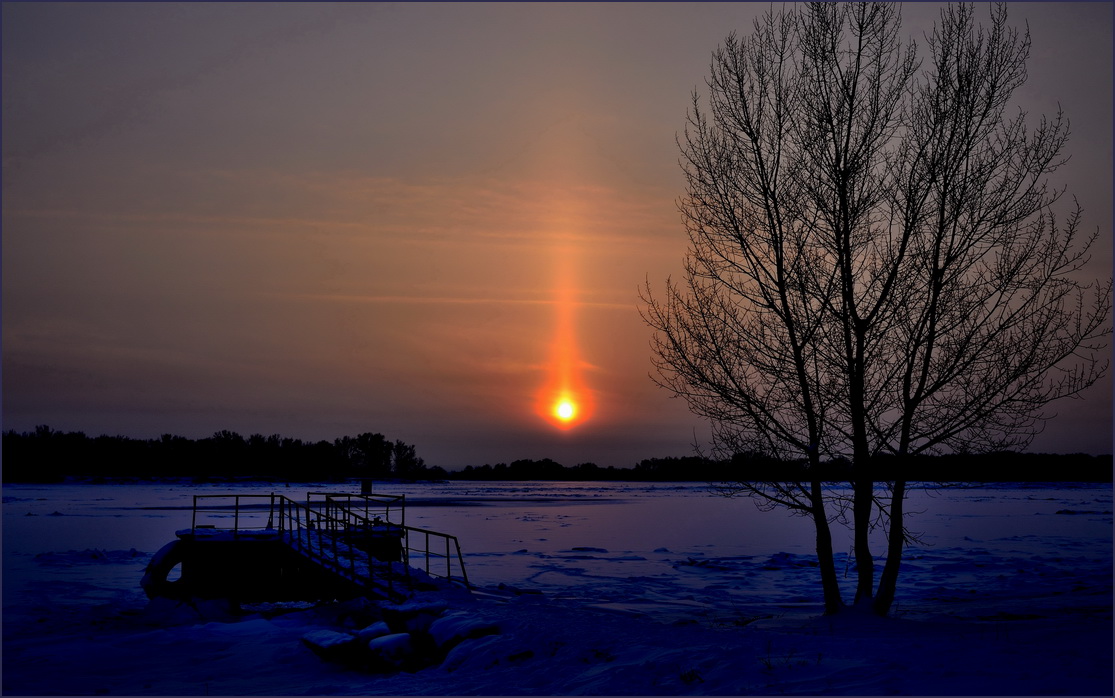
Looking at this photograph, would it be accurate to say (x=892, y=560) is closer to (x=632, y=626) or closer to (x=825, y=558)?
(x=825, y=558)

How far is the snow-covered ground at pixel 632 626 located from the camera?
9789 millimetres

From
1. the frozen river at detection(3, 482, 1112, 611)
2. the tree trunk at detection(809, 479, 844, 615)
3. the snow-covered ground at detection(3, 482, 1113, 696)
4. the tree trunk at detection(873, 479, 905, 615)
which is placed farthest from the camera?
the frozen river at detection(3, 482, 1112, 611)

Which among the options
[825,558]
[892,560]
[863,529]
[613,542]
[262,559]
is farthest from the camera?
[613,542]

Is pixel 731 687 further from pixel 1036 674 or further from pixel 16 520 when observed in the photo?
pixel 16 520

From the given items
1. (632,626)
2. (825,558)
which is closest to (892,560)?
(825,558)

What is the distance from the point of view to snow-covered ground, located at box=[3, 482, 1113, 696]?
9789 millimetres

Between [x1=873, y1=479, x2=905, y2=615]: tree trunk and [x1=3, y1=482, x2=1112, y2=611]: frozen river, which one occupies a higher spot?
[x1=873, y1=479, x2=905, y2=615]: tree trunk

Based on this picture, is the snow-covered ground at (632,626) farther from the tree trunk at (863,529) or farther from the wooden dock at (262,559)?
the wooden dock at (262,559)

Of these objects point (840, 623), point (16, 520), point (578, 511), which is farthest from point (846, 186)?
point (578, 511)

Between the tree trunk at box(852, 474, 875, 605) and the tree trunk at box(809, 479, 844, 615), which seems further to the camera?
the tree trunk at box(809, 479, 844, 615)

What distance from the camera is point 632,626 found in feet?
42.1

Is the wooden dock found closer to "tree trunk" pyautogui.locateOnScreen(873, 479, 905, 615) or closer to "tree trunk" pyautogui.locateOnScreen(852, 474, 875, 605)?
"tree trunk" pyautogui.locateOnScreen(852, 474, 875, 605)

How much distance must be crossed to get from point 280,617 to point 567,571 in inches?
460

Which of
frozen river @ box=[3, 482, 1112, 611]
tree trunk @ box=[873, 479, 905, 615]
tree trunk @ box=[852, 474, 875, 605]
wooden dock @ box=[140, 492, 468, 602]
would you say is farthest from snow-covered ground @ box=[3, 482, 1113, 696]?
wooden dock @ box=[140, 492, 468, 602]
